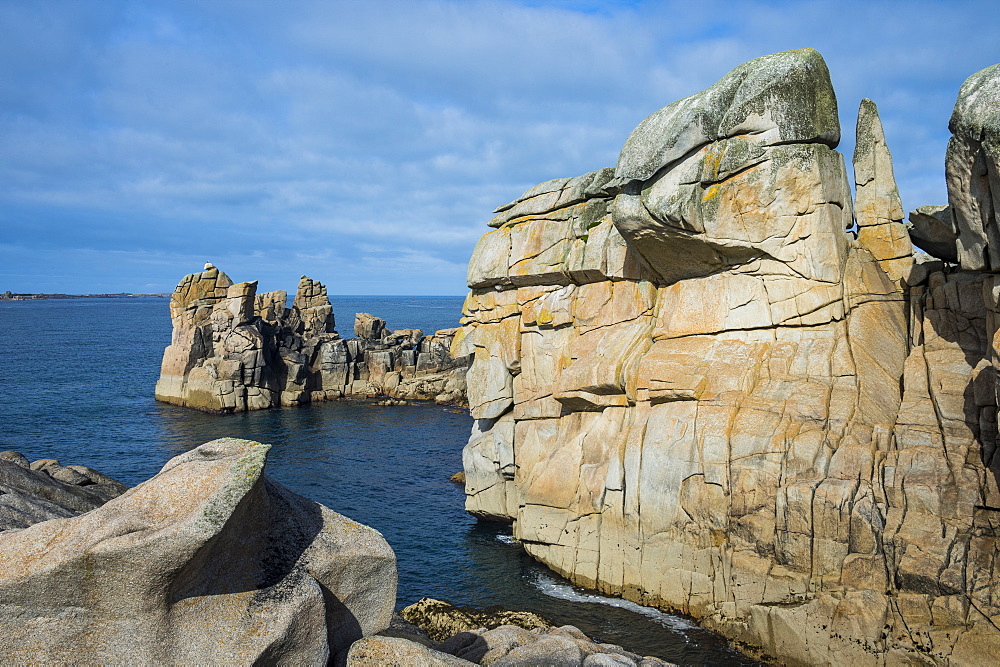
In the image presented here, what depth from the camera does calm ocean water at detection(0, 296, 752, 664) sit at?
80.8 feet

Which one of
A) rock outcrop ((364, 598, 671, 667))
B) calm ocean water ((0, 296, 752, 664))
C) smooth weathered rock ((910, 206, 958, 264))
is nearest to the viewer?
rock outcrop ((364, 598, 671, 667))

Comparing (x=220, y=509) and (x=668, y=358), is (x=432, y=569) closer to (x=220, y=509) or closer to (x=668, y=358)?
(x=668, y=358)

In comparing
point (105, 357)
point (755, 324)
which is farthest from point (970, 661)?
point (105, 357)

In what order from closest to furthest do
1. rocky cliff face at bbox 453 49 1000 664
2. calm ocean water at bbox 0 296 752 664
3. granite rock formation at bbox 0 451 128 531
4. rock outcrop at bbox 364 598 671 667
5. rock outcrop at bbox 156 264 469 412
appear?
rock outcrop at bbox 364 598 671 667 < granite rock formation at bbox 0 451 128 531 < rocky cliff face at bbox 453 49 1000 664 < calm ocean water at bbox 0 296 752 664 < rock outcrop at bbox 156 264 469 412

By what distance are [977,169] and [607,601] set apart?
17.5 meters

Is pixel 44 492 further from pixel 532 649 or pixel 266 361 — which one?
pixel 266 361

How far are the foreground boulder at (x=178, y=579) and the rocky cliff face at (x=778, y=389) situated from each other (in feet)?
52.6

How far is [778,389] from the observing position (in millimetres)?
23312

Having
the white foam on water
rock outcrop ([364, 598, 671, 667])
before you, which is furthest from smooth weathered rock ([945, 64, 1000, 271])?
the white foam on water

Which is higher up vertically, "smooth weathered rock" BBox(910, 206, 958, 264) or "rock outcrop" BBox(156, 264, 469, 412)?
"smooth weathered rock" BBox(910, 206, 958, 264)

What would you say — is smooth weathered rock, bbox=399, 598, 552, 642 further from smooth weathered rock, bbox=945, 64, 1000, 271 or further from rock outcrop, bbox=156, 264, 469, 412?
rock outcrop, bbox=156, 264, 469, 412

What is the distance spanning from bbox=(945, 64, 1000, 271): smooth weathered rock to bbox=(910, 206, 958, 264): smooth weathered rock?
278cm

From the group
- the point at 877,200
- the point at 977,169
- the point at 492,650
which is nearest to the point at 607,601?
the point at 492,650

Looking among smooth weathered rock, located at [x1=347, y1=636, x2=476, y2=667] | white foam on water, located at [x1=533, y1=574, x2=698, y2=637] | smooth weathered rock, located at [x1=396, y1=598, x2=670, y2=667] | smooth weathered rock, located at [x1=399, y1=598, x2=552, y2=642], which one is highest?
smooth weathered rock, located at [x1=347, y1=636, x2=476, y2=667]
